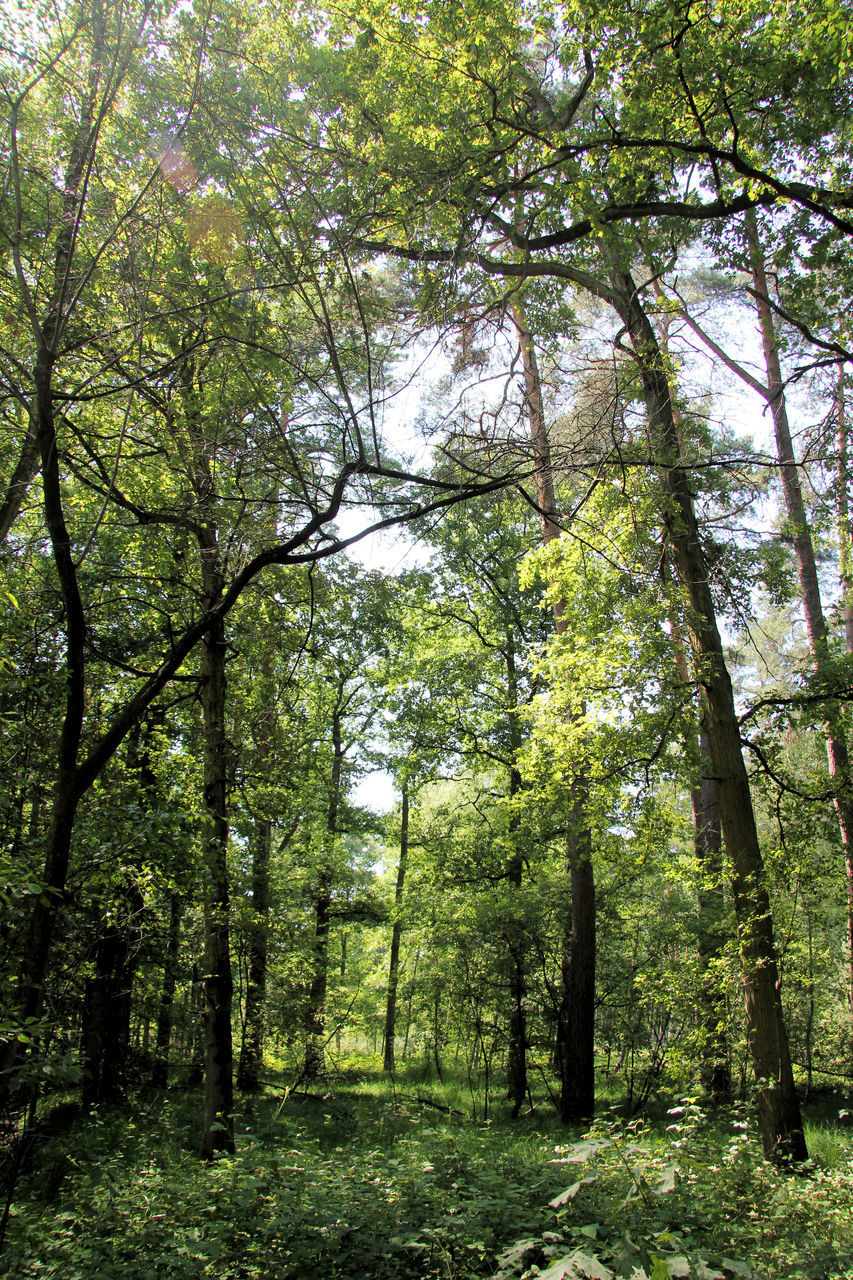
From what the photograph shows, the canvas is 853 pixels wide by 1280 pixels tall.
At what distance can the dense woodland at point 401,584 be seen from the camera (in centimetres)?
312

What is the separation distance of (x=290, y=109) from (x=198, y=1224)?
588cm

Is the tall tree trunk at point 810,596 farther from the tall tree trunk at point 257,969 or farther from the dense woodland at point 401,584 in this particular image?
the tall tree trunk at point 257,969

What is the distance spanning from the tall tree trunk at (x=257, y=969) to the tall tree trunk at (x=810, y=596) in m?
6.27

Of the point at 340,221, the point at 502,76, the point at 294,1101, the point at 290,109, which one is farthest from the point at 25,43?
the point at 294,1101

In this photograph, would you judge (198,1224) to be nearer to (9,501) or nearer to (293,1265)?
(293,1265)

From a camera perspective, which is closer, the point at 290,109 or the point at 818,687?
the point at 290,109

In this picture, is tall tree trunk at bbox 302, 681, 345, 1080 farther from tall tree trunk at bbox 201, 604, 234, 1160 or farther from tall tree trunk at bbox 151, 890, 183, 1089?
tall tree trunk at bbox 201, 604, 234, 1160

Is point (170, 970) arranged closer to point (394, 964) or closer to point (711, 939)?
point (711, 939)

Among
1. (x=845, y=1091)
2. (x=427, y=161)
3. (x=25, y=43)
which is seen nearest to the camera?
(x=25, y=43)

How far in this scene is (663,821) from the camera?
6855 millimetres

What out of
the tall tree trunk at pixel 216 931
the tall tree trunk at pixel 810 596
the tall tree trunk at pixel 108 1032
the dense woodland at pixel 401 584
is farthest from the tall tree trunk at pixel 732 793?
the tall tree trunk at pixel 108 1032

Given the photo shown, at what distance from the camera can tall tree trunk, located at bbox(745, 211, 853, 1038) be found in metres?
6.20

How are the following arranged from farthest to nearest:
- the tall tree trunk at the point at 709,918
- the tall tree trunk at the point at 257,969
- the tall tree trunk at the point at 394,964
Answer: the tall tree trunk at the point at 394,964
the tall tree trunk at the point at 257,969
the tall tree trunk at the point at 709,918

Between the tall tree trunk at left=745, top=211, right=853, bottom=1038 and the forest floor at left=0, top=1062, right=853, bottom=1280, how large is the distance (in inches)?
117
